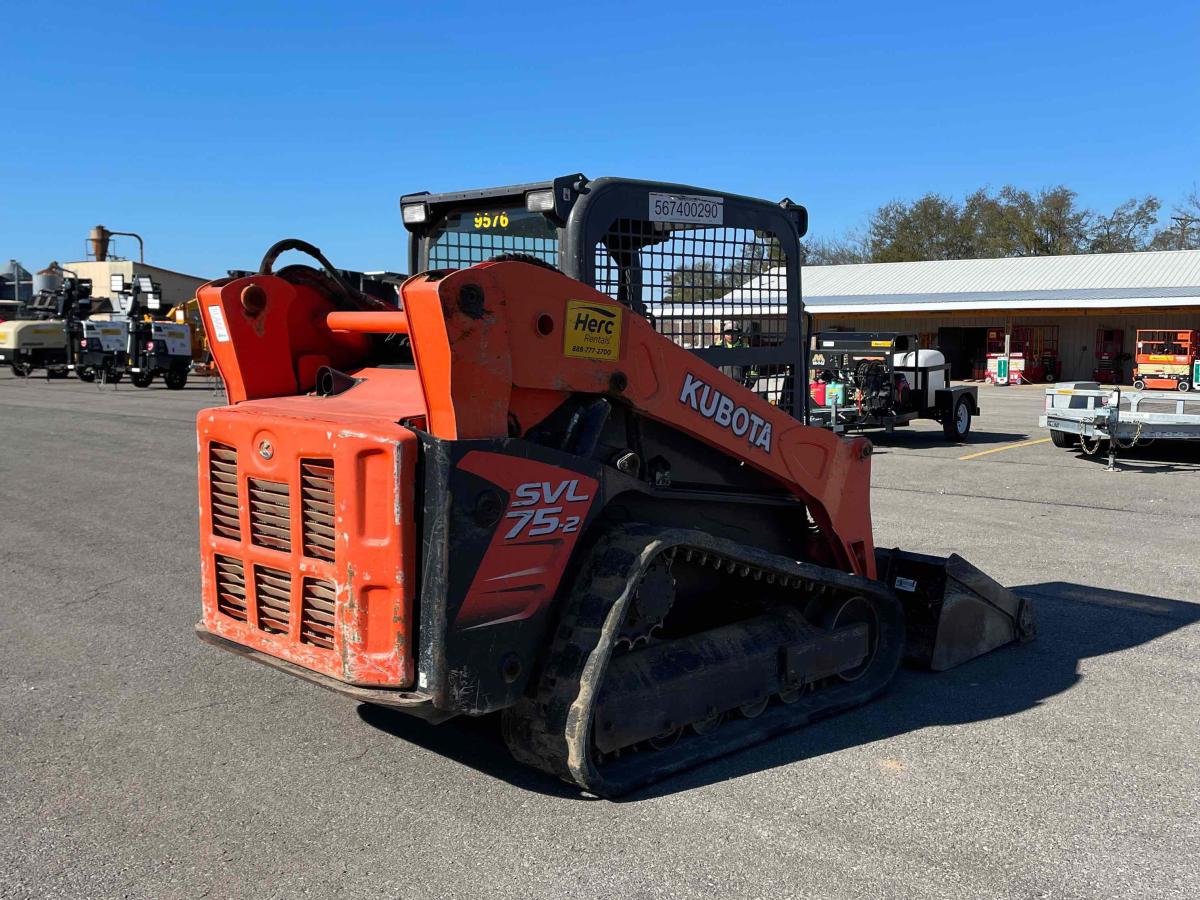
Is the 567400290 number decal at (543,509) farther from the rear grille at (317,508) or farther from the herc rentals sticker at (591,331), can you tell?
the rear grille at (317,508)

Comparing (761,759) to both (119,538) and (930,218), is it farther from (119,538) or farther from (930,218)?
(930,218)

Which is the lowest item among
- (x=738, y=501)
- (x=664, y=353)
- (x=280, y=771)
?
(x=280, y=771)

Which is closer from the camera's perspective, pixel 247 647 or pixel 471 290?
pixel 471 290

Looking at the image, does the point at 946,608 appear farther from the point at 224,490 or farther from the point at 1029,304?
the point at 1029,304

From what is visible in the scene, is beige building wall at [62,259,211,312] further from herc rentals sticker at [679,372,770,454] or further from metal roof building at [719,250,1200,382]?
herc rentals sticker at [679,372,770,454]

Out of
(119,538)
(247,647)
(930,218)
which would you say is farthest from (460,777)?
(930,218)

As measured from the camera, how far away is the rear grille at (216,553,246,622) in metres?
4.27

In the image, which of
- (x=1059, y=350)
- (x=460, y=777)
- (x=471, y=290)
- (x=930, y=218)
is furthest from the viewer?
(x=930, y=218)

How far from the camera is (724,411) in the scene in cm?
457

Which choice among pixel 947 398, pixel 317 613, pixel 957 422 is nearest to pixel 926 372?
pixel 947 398

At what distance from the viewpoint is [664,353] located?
4.29m

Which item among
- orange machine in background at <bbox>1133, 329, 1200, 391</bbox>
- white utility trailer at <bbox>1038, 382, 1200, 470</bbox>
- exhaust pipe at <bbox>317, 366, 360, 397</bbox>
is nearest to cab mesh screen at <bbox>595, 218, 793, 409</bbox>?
exhaust pipe at <bbox>317, 366, 360, 397</bbox>

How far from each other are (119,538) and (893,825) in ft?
24.4

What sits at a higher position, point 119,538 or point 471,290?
point 471,290
